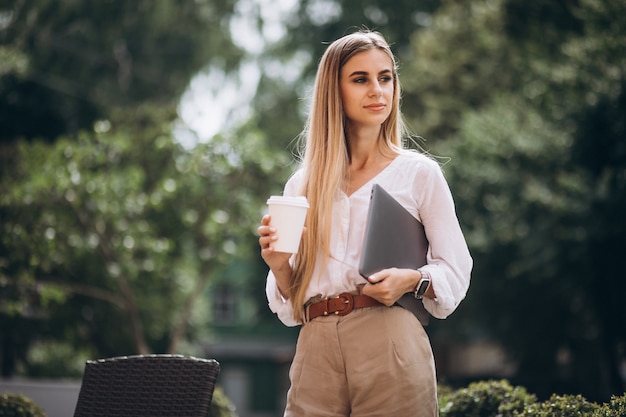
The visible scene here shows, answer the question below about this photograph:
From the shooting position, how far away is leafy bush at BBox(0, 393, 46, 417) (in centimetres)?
451

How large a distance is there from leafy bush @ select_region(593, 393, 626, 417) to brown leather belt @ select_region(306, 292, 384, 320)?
46.2 inches

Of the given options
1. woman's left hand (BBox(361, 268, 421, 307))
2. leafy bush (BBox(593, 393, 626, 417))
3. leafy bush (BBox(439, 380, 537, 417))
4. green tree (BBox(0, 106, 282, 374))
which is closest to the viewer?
woman's left hand (BBox(361, 268, 421, 307))

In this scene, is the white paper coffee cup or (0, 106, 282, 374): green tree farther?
(0, 106, 282, 374): green tree

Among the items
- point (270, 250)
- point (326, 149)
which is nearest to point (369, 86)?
point (326, 149)

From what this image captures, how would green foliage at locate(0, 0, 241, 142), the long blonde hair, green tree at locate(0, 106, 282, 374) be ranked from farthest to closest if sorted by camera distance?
green foliage at locate(0, 0, 241, 142), green tree at locate(0, 106, 282, 374), the long blonde hair

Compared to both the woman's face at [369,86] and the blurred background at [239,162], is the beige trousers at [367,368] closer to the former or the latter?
the woman's face at [369,86]

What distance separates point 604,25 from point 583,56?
68 centimetres

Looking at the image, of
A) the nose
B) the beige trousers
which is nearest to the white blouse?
the beige trousers

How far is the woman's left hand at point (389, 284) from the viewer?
2648mm

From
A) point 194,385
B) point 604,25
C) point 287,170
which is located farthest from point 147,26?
point 194,385

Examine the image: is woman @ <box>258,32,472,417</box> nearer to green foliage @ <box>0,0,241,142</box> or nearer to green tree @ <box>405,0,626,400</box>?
green tree @ <box>405,0,626,400</box>

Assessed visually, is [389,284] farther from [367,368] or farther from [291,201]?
[291,201]

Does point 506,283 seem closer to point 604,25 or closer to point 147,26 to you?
point 604,25

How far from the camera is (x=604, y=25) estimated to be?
44.1 feet
